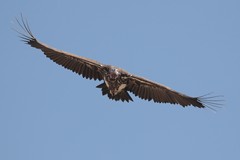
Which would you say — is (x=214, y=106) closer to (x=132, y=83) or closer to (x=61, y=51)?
(x=132, y=83)

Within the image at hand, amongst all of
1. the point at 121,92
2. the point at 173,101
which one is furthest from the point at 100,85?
the point at 173,101

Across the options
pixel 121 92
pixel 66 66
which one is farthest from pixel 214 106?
pixel 66 66

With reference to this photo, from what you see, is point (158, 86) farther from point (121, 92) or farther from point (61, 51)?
point (61, 51)

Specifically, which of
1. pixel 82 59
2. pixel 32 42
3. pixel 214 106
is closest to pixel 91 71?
pixel 82 59

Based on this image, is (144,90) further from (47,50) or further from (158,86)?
(47,50)

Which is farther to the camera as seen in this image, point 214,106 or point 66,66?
point 66,66

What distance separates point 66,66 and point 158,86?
12.9ft

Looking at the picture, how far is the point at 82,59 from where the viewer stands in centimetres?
3338

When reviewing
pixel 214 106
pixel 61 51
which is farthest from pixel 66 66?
pixel 214 106

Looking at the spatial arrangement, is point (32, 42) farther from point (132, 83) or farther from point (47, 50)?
point (132, 83)

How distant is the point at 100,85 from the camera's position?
108 ft

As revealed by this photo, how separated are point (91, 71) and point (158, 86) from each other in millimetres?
2799

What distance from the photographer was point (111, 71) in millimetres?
32031

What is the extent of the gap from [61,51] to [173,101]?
498 centimetres
